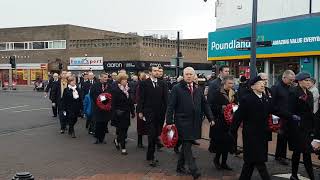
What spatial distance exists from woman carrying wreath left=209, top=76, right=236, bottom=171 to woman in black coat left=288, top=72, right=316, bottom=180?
3.86ft

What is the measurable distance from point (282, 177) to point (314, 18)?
8033mm

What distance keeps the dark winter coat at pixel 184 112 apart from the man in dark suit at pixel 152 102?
4.17ft

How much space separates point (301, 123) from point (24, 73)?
5759 cm

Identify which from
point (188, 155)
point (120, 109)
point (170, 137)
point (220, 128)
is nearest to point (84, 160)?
point (120, 109)

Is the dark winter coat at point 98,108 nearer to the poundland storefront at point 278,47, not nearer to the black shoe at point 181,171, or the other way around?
the black shoe at point 181,171

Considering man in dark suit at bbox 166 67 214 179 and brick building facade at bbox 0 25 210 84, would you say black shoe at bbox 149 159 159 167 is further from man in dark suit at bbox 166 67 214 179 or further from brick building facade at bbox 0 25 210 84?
brick building facade at bbox 0 25 210 84

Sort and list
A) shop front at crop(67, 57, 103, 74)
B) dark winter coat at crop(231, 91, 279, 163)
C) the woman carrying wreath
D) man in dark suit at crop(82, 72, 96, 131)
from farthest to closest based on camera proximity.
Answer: shop front at crop(67, 57, 103, 74) → man in dark suit at crop(82, 72, 96, 131) → the woman carrying wreath → dark winter coat at crop(231, 91, 279, 163)

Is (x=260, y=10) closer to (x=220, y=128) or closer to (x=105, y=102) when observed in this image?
(x=105, y=102)

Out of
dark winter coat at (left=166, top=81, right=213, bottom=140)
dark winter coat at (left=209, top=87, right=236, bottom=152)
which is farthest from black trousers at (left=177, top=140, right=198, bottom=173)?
dark winter coat at (left=209, top=87, right=236, bottom=152)

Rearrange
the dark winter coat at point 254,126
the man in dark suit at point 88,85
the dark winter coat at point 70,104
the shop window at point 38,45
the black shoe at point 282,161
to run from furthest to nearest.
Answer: the shop window at point 38,45 → the man in dark suit at point 88,85 → the dark winter coat at point 70,104 → the black shoe at point 282,161 → the dark winter coat at point 254,126

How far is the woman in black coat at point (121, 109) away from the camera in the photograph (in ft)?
33.4

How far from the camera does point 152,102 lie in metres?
9.45

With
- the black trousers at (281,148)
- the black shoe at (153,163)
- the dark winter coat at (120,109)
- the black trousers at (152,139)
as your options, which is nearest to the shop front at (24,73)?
the dark winter coat at (120,109)

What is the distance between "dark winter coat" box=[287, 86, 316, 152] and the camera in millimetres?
7512
